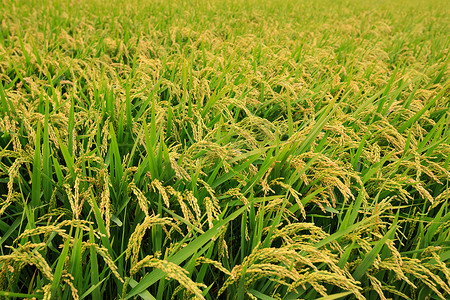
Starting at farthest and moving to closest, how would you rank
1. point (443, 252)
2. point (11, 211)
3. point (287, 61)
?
point (287, 61), point (11, 211), point (443, 252)

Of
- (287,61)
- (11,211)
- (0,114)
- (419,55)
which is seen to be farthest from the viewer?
(419,55)

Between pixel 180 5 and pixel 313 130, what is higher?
pixel 313 130

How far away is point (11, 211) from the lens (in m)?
1.57

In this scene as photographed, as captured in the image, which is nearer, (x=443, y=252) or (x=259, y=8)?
(x=443, y=252)

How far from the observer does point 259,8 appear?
6.93 m

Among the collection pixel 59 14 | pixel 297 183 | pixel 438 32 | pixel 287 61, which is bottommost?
pixel 59 14

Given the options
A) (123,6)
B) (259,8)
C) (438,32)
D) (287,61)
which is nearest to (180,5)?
(123,6)

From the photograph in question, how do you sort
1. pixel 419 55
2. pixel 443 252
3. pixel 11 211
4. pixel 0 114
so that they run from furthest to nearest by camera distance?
pixel 419 55 → pixel 0 114 → pixel 11 211 → pixel 443 252

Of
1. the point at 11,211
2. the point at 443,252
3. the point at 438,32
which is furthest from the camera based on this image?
the point at 438,32

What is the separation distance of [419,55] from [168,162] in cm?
409

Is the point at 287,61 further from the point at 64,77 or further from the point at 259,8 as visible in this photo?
the point at 259,8

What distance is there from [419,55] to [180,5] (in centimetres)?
426

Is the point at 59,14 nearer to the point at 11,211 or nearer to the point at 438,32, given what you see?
the point at 11,211

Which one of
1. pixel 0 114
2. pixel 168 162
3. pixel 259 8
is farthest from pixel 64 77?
pixel 259 8
